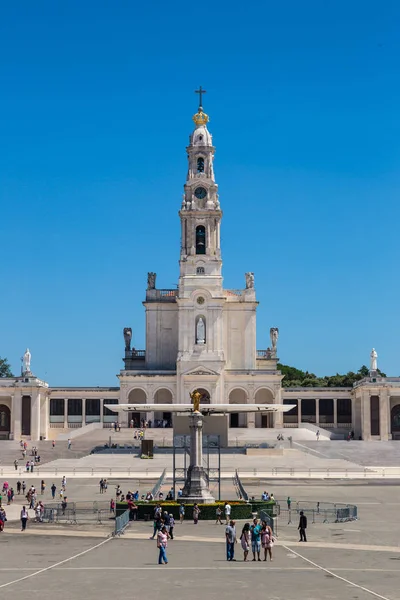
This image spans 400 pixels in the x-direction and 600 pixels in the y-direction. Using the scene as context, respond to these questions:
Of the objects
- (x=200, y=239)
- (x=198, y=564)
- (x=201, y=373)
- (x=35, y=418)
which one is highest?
(x=200, y=239)

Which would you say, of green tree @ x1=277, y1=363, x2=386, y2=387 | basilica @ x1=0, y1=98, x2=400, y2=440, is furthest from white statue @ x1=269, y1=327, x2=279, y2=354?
green tree @ x1=277, y1=363, x2=386, y2=387

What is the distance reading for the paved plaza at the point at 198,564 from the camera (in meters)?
25.5

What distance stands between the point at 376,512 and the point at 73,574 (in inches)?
822

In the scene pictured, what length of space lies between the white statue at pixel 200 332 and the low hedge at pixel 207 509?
60055mm

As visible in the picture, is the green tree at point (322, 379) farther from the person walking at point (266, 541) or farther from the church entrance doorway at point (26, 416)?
the person walking at point (266, 541)

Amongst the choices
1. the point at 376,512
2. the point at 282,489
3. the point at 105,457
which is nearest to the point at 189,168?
the point at 105,457

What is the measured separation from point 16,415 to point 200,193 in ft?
99.1

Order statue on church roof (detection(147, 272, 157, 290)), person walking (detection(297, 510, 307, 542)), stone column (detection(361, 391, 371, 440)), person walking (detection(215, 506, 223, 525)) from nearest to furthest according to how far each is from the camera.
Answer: person walking (detection(297, 510, 307, 542)) < person walking (detection(215, 506, 223, 525)) < stone column (detection(361, 391, 371, 440)) < statue on church roof (detection(147, 272, 157, 290))

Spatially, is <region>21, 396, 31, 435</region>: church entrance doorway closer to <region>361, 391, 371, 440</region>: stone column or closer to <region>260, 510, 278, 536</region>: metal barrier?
<region>361, 391, 371, 440</region>: stone column

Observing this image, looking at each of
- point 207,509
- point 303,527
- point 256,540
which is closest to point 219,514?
point 207,509

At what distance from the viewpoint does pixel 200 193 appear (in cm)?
10669

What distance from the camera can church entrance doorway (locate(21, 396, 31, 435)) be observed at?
99250 millimetres

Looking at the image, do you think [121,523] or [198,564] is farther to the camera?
[121,523]

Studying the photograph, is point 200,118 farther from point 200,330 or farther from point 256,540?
point 256,540
